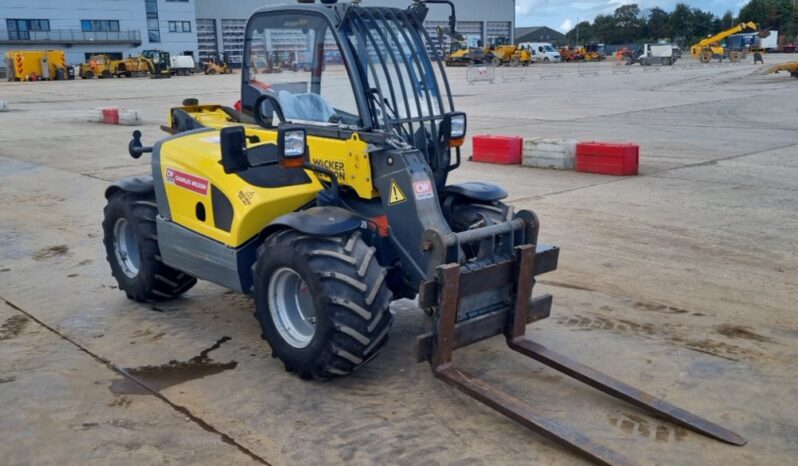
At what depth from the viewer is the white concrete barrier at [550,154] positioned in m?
13.6

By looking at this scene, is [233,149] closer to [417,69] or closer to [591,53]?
[417,69]

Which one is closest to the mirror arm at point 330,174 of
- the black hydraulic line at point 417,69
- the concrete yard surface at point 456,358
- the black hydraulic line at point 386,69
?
the black hydraulic line at point 386,69

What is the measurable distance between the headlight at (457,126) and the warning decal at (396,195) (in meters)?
0.82

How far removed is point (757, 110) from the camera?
23844 mm

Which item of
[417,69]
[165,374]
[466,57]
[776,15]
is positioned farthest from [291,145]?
[776,15]

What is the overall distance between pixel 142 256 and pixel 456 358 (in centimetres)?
280

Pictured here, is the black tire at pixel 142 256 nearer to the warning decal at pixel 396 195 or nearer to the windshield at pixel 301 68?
the windshield at pixel 301 68

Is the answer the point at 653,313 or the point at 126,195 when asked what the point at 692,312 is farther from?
the point at 126,195

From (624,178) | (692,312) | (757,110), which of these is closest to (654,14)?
(757,110)

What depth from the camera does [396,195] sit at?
16.3 ft

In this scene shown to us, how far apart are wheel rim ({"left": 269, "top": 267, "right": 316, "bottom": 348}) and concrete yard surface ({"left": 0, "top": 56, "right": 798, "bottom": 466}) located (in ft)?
0.94

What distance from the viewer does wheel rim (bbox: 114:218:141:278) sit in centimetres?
677

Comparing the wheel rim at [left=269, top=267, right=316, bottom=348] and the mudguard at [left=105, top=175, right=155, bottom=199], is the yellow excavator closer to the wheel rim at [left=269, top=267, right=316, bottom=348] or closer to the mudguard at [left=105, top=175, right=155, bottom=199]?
the mudguard at [left=105, top=175, right=155, bottom=199]

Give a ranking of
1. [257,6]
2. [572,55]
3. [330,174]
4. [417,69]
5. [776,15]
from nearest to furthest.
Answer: [330,174] → [417,69] → [257,6] → [572,55] → [776,15]
